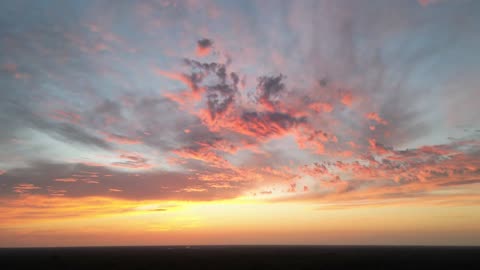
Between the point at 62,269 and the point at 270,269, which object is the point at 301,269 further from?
the point at 62,269

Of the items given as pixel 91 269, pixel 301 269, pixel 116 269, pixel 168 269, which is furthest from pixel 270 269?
pixel 91 269

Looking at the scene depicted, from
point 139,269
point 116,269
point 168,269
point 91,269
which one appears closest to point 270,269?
point 168,269

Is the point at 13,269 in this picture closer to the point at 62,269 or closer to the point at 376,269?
the point at 62,269

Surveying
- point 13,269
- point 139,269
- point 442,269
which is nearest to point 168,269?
point 139,269

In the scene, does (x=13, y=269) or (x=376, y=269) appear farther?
(x=13, y=269)

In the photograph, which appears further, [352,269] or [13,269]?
[13,269]

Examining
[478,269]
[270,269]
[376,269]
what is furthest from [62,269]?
Answer: [478,269]

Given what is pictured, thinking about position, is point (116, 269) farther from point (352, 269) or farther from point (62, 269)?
point (352, 269)
